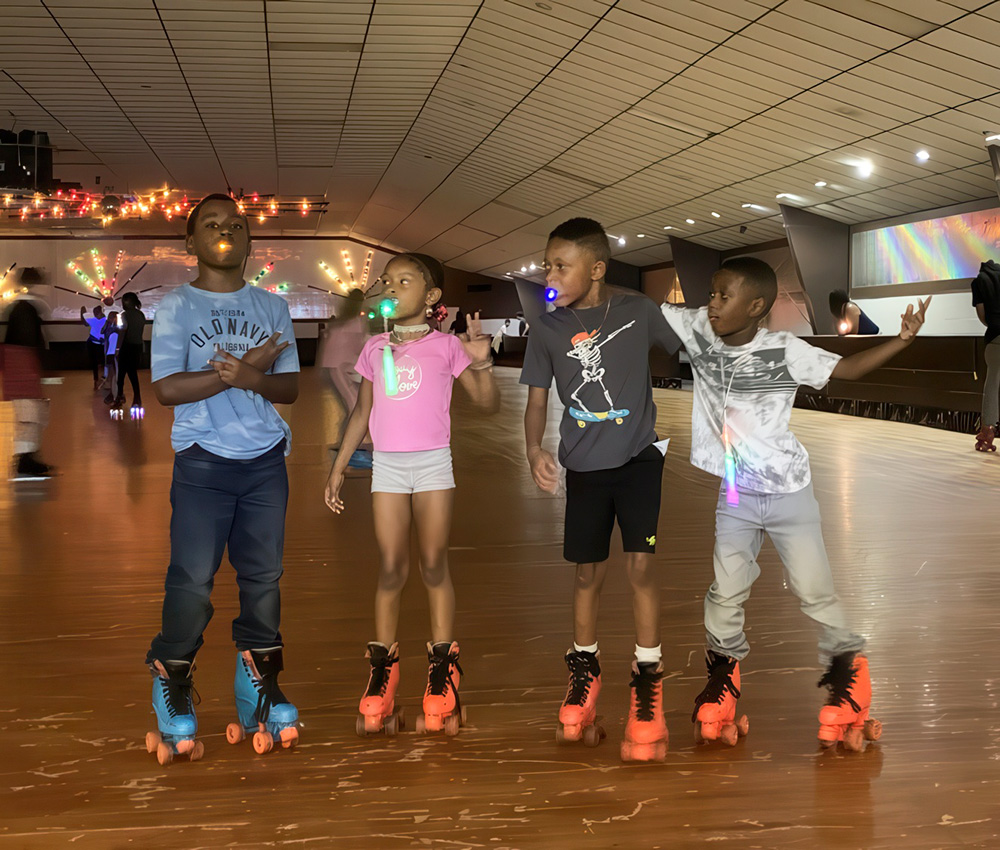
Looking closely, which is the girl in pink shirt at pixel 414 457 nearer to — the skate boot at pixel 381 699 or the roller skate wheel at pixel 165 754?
the skate boot at pixel 381 699

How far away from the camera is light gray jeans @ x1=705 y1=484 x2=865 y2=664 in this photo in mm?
2297

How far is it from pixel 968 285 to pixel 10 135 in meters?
12.6

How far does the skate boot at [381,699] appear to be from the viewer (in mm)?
2305

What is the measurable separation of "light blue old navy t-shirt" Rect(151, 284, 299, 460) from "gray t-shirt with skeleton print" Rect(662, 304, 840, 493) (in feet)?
3.20

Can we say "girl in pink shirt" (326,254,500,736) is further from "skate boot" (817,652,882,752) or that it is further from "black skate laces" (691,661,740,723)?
"skate boot" (817,652,882,752)

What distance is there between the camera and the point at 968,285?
1265 centimetres

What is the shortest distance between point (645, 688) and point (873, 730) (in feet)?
1.70

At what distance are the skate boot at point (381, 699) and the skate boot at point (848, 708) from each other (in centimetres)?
96

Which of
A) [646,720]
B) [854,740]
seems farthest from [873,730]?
[646,720]

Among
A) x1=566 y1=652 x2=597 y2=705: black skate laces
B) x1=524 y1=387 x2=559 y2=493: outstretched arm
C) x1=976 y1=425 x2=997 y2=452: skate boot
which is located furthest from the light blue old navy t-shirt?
x1=976 y1=425 x2=997 y2=452: skate boot

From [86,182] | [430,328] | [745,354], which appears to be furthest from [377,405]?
[86,182]

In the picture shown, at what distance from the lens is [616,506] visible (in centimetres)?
234

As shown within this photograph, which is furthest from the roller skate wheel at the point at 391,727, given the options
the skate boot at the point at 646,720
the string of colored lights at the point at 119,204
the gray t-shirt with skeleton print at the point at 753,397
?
the string of colored lights at the point at 119,204

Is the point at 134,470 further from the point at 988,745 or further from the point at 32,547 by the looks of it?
the point at 988,745
